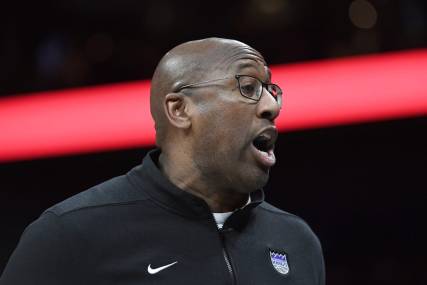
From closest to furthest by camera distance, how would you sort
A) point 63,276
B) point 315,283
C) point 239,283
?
point 63,276 → point 239,283 → point 315,283

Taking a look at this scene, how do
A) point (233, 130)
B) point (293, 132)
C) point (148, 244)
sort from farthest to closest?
point (293, 132), point (233, 130), point (148, 244)

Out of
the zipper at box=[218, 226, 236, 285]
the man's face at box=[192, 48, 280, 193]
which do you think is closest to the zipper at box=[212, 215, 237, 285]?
the zipper at box=[218, 226, 236, 285]

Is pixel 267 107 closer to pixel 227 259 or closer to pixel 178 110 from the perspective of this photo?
pixel 178 110

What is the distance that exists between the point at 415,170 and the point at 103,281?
10.9 ft

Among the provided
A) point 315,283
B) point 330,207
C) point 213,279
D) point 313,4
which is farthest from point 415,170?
point 213,279

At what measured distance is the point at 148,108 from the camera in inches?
204

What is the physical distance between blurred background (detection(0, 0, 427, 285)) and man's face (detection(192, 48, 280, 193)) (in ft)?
8.82

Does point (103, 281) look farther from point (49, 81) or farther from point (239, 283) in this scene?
point (49, 81)

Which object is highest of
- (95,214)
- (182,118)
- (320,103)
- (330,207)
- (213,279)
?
(182,118)

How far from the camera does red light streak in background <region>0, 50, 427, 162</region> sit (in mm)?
5027

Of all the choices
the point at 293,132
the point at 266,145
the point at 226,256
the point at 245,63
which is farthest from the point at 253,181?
the point at 293,132

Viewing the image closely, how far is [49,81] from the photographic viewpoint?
214 inches

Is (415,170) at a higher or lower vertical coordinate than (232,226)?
lower

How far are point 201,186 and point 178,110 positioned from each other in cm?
24
